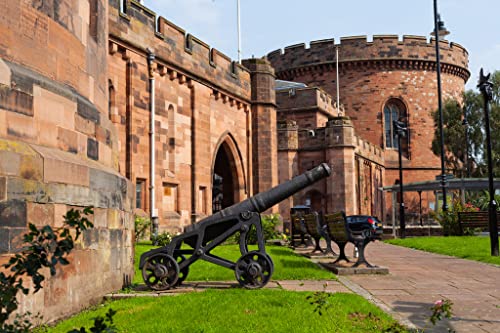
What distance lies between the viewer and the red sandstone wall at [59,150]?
16.3 feet

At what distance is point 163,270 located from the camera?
7230 millimetres

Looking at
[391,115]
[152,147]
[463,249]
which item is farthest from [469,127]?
[152,147]

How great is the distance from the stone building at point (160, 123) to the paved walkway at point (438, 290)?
341cm

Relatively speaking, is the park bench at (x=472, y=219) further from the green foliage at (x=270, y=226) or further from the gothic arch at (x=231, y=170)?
the gothic arch at (x=231, y=170)

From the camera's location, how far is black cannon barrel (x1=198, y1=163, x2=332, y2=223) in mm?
7578

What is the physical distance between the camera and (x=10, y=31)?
18.0ft

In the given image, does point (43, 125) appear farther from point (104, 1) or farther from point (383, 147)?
point (383, 147)

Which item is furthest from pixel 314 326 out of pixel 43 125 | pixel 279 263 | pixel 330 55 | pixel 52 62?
pixel 330 55

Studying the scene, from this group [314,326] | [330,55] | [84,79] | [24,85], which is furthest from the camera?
[330,55]

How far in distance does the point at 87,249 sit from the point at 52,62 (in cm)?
211

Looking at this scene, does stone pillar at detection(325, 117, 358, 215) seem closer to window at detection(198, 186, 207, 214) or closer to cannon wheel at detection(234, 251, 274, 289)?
window at detection(198, 186, 207, 214)

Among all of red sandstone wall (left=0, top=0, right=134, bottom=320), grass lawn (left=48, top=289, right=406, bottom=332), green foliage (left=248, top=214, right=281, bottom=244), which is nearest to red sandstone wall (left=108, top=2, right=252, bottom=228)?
green foliage (left=248, top=214, right=281, bottom=244)

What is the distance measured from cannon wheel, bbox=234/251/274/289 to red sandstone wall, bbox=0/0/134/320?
4.91ft

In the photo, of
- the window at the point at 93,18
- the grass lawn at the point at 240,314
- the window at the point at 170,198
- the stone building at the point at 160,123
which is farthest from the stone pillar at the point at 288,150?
the grass lawn at the point at 240,314
